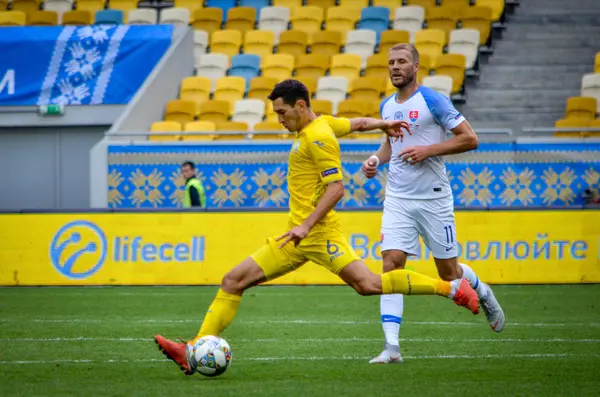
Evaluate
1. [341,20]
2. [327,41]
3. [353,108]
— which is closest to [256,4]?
[341,20]

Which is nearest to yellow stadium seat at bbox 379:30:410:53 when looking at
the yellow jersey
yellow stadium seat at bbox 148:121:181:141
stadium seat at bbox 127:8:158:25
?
yellow stadium seat at bbox 148:121:181:141

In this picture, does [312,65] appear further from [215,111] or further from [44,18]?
[44,18]

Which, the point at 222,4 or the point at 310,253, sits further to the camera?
the point at 222,4

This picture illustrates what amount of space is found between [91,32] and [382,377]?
57.6 feet

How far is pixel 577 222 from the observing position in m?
15.8

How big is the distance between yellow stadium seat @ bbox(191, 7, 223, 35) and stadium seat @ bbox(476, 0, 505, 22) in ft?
18.7

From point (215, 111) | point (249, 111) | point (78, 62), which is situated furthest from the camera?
point (78, 62)

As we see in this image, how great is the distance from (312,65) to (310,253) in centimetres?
1573

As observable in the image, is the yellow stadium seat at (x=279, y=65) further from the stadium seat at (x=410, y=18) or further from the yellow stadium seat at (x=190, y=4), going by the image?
the yellow stadium seat at (x=190, y=4)

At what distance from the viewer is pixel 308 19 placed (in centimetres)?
2455

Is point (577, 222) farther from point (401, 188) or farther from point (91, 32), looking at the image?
point (91, 32)

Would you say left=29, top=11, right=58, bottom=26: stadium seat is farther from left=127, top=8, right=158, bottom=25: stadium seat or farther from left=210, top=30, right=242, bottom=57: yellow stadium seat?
left=210, top=30, right=242, bottom=57: yellow stadium seat

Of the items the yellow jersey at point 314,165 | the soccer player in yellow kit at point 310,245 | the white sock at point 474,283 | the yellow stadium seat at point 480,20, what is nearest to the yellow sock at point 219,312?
the soccer player in yellow kit at point 310,245

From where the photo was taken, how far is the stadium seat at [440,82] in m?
21.3
